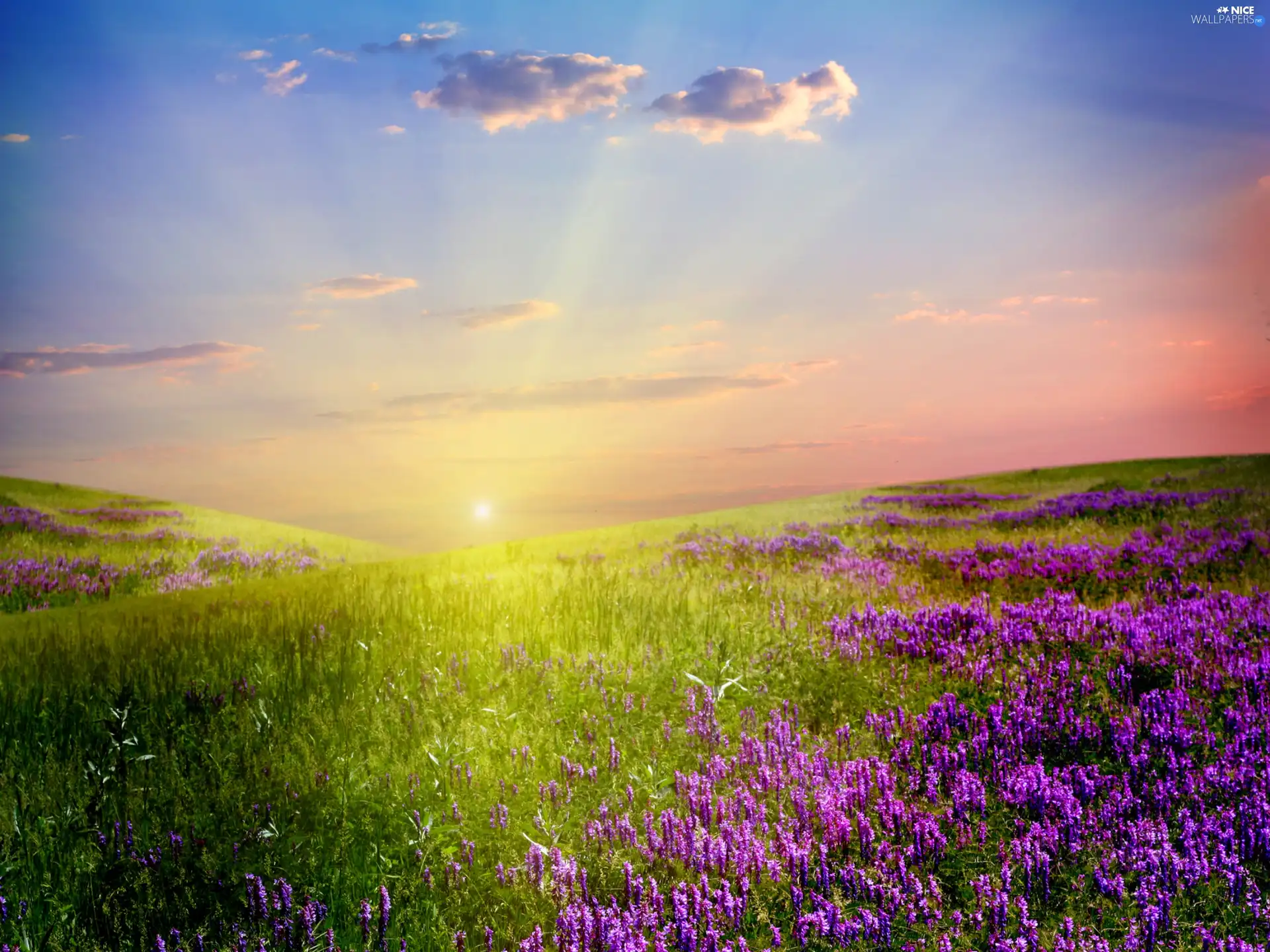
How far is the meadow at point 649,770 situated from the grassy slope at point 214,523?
16737 millimetres

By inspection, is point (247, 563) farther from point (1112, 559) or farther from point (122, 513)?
point (1112, 559)

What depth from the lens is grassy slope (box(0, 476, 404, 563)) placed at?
2838cm

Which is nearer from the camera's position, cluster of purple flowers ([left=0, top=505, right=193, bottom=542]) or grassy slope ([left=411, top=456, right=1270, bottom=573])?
grassy slope ([left=411, top=456, right=1270, bottom=573])

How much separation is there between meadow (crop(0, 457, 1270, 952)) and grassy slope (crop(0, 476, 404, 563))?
16737 millimetres

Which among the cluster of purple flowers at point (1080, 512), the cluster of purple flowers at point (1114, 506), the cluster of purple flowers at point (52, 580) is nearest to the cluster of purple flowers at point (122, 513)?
the cluster of purple flowers at point (52, 580)

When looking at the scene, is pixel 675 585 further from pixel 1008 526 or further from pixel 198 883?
pixel 1008 526

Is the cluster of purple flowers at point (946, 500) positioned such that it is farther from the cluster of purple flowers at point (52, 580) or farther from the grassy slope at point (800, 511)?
the cluster of purple flowers at point (52, 580)

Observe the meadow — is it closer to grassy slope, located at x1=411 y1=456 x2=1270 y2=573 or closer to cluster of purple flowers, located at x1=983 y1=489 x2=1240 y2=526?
grassy slope, located at x1=411 y1=456 x2=1270 y2=573

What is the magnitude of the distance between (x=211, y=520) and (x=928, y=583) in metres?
27.6

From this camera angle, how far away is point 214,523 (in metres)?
30.5

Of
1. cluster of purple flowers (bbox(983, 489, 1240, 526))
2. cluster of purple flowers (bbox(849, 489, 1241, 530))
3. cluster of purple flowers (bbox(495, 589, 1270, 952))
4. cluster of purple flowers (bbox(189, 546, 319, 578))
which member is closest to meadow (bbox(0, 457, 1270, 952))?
cluster of purple flowers (bbox(495, 589, 1270, 952))

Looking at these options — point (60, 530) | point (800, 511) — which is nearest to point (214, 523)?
point (60, 530)

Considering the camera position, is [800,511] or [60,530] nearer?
[60,530]

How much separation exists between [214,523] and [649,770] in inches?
1155
